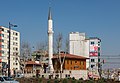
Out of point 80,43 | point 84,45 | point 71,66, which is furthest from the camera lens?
point 80,43

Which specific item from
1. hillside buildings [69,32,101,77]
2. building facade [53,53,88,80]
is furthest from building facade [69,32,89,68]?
building facade [53,53,88,80]

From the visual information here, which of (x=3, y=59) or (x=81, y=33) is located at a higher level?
(x=81, y=33)

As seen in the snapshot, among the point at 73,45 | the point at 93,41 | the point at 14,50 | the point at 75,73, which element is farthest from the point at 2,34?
the point at 75,73

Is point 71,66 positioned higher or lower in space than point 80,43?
lower

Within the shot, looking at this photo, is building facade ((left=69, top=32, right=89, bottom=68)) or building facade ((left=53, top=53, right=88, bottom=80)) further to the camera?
building facade ((left=69, top=32, right=89, bottom=68))

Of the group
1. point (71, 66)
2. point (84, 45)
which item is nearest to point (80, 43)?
point (84, 45)

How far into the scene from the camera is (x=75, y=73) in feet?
276

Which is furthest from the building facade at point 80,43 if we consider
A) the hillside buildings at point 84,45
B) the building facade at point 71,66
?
the building facade at point 71,66

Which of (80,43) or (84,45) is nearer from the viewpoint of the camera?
(84,45)

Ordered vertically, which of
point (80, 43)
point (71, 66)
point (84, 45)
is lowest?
point (71, 66)

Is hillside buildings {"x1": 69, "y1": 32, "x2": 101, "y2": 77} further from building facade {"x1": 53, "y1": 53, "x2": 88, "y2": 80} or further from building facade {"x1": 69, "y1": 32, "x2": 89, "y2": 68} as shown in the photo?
building facade {"x1": 53, "y1": 53, "x2": 88, "y2": 80}

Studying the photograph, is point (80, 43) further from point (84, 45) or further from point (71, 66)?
point (71, 66)

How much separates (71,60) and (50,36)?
9146 mm

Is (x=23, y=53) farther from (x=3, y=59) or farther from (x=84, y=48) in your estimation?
(x=84, y=48)
